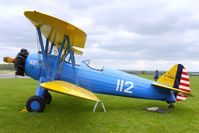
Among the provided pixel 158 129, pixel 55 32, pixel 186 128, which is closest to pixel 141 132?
pixel 158 129

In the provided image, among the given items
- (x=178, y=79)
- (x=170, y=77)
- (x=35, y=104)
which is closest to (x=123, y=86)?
(x=170, y=77)

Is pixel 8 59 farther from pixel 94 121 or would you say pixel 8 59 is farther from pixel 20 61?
pixel 94 121

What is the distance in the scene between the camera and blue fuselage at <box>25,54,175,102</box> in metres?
9.38

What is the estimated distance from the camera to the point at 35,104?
26.9 feet

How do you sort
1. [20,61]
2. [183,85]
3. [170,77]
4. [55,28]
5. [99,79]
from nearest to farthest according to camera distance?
1. [55,28]
2. [20,61]
3. [99,79]
4. [183,85]
5. [170,77]

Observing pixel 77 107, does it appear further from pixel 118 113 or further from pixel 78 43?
pixel 78 43

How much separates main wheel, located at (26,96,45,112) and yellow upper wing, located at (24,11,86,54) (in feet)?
6.93

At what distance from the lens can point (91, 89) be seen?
9539 millimetres

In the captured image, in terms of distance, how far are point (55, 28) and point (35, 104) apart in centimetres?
241

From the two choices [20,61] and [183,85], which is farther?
[183,85]

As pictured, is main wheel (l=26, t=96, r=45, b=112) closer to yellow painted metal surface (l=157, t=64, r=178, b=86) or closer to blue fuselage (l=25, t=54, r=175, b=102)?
blue fuselage (l=25, t=54, r=175, b=102)

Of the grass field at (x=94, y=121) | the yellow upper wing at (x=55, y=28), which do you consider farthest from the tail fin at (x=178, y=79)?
the yellow upper wing at (x=55, y=28)

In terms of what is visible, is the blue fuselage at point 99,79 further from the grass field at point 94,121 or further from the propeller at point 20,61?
the grass field at point 94,121

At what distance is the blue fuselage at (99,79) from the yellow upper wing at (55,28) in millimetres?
915
